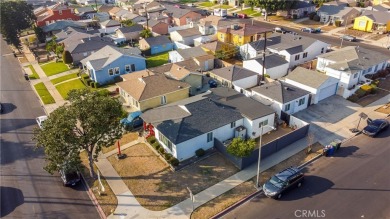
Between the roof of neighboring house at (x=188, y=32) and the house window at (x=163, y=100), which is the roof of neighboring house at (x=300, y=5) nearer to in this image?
the roof of neighboring house at (x=188, y=32)

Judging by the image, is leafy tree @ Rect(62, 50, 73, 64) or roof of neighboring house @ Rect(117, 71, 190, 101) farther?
leafy tree @ Rect(62, 50, 73, 64)

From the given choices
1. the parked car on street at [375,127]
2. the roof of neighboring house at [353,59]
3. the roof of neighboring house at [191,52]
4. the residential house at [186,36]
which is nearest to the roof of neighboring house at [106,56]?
the roof of neighboring house at [191,52]

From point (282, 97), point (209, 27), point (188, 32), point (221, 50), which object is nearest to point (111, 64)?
point (221, 50)

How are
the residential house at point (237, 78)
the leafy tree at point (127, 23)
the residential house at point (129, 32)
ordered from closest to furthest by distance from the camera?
Answer: the residential house at point (237, 78)
the residential house at point (129, 32)
the leafy tree at point (127, 23)

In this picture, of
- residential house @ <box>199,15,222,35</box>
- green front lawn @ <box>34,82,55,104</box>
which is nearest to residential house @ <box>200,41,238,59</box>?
residential house @ <box>199,15,222,35</box>

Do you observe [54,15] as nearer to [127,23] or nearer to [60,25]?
[60,25]

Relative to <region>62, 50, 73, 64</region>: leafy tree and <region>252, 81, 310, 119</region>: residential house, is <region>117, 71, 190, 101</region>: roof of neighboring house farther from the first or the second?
<region>62, 50, 73, 64</region>: leafy tree
